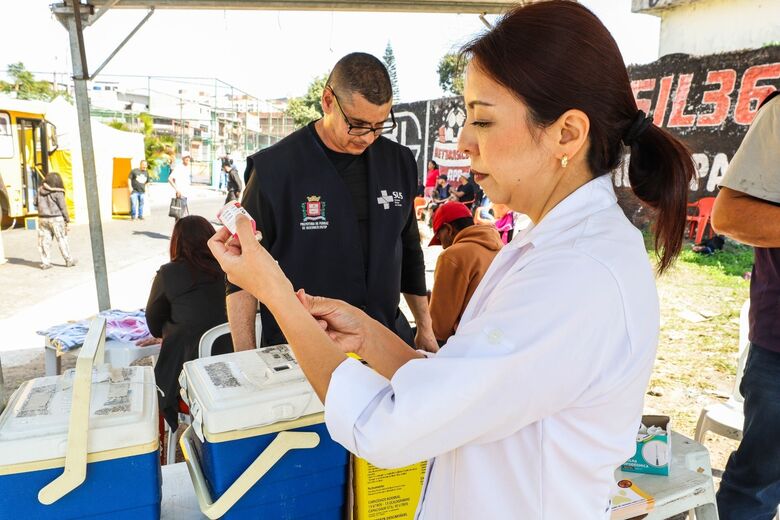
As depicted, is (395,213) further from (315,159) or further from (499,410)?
(499,410)

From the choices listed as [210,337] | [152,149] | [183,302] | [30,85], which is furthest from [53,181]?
[30,85]

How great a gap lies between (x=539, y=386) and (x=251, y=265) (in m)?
0.56

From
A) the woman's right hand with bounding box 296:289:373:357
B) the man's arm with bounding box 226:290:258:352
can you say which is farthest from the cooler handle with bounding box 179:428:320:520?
the man's arm with bounding box 226:290:258:352

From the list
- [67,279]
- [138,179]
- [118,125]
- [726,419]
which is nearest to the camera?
[726,419]

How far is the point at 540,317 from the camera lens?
2.49 feet

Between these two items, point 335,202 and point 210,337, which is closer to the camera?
point 335,202

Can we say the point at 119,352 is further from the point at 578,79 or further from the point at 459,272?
the point at 578,79

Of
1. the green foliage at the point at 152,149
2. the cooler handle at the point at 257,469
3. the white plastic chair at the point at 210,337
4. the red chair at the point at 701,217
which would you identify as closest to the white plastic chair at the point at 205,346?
the white plastic chair at the point at 210,337

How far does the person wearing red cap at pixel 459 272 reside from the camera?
10.1 ft

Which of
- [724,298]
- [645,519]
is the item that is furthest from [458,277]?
[724,298]

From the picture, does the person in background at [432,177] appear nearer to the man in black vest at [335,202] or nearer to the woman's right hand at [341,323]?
the man in black vest at [335,202]

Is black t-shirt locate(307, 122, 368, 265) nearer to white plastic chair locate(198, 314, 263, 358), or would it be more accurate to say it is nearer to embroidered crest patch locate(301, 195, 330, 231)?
embroidered crest patch locate(301, 195, 330, 231)

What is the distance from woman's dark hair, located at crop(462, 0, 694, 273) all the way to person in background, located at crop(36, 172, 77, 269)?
9112 mm

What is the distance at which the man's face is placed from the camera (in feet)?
6.82
